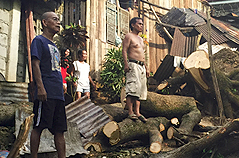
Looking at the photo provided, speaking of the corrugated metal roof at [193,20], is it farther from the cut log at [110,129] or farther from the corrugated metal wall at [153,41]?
the cut log at [110,129]

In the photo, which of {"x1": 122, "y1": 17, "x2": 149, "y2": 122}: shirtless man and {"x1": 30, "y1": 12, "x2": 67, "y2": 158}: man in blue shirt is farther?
{"x1": 122, "y1": 17, "x2": 149, "y2": 122}: shirtless man

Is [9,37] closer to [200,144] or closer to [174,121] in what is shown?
[174,121]

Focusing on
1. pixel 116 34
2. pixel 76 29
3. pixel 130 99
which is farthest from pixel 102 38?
pixel 130 99

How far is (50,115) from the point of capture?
343 centimetres

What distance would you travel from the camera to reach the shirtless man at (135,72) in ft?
18.2

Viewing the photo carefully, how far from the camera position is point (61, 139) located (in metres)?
3.57

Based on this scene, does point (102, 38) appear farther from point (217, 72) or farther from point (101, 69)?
point (217, 72)

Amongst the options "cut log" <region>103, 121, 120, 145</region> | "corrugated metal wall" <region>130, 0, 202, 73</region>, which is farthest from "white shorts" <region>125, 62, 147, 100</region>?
"corrugated metal wall" <region>130, 0, 202, 73</region>

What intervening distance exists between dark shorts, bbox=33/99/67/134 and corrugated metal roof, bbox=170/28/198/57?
10.5m

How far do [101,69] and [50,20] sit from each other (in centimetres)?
656

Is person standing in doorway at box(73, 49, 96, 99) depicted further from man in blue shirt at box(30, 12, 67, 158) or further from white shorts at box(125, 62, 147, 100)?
man in blue shirt at box(30, 12, 67, 158)

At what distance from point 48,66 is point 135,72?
2.33 metres

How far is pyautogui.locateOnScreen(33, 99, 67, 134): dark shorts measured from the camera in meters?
3.38

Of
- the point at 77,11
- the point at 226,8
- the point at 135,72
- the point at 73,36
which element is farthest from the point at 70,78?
the point at 226,8
